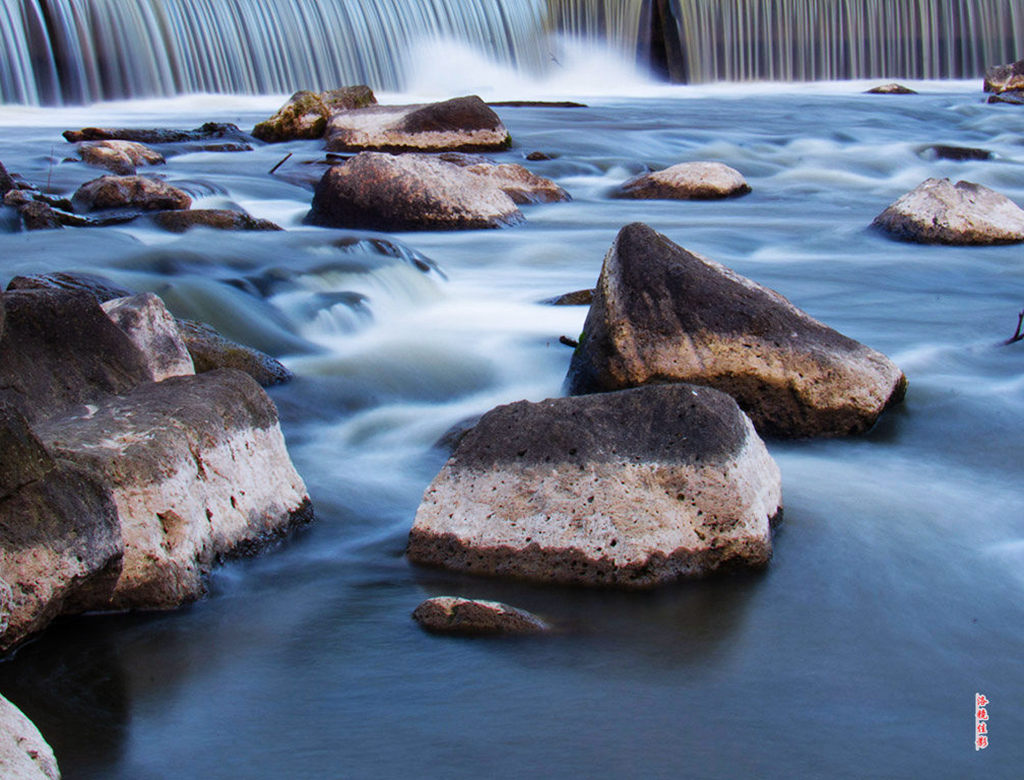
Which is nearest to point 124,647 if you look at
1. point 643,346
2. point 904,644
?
point 904,644

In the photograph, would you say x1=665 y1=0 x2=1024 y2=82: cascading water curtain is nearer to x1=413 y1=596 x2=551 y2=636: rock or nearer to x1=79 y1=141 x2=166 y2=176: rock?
x1=79 y1=141 x2=166 y2=176: rock

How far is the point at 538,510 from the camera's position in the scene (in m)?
3.44

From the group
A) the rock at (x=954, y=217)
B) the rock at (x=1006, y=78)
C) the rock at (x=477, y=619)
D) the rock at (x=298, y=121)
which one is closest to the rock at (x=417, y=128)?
the rock at (x=298, y=121)

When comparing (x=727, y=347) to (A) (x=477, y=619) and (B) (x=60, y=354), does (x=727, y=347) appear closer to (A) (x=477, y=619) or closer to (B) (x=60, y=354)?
(A) (x=477, y=619)

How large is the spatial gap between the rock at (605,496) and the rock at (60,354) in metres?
1.14

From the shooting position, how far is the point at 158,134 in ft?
41.7

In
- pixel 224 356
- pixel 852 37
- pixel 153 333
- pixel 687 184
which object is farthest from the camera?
pixel 852 37

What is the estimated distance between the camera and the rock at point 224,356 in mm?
5324

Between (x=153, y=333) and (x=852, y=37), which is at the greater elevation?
(x=852, y=37)

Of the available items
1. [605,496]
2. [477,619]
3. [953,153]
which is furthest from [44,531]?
[953,153]

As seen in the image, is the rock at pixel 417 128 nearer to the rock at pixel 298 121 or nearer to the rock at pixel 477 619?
the rock at pixel 298 121

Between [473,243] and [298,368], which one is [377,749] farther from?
[473,243]

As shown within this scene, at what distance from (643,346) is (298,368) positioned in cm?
197

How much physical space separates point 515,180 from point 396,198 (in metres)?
2.15
